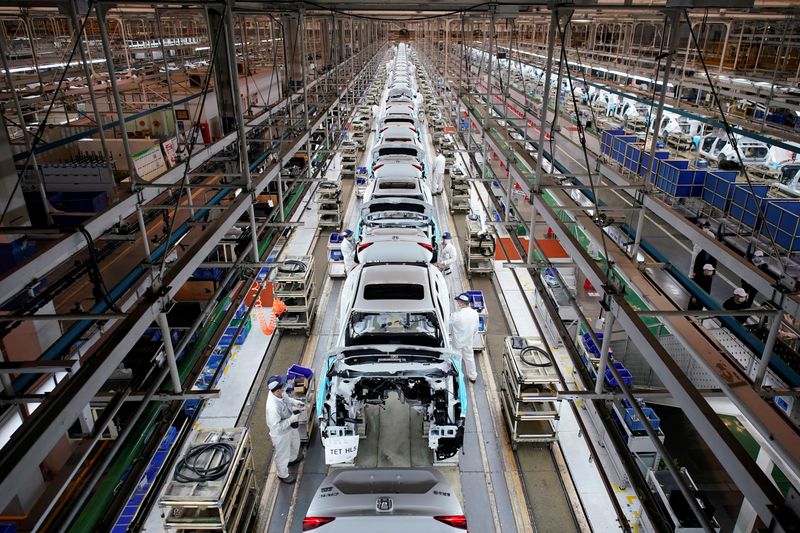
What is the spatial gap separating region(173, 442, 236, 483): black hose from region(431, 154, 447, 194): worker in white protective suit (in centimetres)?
1078

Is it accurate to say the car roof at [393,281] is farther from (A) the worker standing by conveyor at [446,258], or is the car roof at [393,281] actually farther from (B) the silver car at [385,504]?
(B) the silver car at [385,504]

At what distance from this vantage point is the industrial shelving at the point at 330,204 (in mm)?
12500

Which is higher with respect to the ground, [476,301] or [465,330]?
[465,330]

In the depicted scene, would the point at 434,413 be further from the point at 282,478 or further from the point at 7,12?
the point at 7,12

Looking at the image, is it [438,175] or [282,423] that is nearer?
[282,423]

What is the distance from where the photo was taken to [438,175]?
48.5ft

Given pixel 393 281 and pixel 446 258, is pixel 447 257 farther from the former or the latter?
pixel 393 281

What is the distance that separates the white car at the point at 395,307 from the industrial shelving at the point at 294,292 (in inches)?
51.3

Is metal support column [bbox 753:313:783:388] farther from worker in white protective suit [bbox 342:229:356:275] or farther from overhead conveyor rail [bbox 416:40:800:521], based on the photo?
worker in white protective suit [bbox 342:229:356:275]

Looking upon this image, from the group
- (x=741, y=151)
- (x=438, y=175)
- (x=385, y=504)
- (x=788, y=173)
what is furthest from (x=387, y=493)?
(x=741, y=151)

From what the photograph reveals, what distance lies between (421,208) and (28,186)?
6.12 metres

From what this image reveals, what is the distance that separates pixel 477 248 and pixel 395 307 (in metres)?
4.68

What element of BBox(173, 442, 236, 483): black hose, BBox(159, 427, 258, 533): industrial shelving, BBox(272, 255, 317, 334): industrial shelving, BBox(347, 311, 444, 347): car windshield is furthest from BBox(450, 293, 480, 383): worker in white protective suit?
BBox(173, 442, 236, 483): black hose

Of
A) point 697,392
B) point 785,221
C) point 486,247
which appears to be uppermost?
point 697,392
